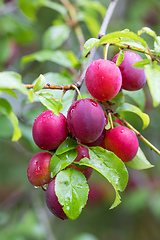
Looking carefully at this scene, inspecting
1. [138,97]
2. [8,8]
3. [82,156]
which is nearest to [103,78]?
[82,156]

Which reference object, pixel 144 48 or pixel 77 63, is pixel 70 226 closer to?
pixel 77 63

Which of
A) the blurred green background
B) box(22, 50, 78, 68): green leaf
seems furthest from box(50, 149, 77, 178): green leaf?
the blurred green background

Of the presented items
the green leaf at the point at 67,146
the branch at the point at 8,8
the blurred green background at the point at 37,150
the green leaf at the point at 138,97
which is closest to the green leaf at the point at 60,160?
the green leaf at the point at 67,146

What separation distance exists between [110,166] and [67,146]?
0.31 ft

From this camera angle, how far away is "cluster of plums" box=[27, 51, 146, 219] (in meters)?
0.62

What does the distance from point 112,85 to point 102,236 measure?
2345mm

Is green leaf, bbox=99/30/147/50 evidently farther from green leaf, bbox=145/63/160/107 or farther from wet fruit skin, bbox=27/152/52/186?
wet fruit skin, bbox=27/152/52/186

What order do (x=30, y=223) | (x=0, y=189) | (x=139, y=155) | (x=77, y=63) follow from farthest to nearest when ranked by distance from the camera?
1. (x=0, y=189)
2. (x=30, y=223)
3. (x=77, y=63)
4. (x=139, y=155)

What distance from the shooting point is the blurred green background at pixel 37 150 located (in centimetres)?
162

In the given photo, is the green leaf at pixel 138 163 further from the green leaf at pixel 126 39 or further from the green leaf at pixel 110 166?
the green leaf at pixel 126 39

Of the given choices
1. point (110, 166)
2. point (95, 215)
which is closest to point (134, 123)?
point (95, 215)

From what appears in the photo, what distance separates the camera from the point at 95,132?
2.07 ft

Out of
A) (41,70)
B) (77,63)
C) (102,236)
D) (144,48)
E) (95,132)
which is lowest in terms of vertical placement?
(102,236)

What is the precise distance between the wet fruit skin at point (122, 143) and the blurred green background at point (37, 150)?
0.73m
